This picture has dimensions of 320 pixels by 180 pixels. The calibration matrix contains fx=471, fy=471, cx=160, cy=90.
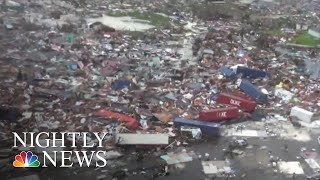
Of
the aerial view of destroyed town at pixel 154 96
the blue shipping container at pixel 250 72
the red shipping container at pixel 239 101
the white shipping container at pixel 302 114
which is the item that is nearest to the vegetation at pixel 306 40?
the aerial view of destroyed town at pixel 154 96

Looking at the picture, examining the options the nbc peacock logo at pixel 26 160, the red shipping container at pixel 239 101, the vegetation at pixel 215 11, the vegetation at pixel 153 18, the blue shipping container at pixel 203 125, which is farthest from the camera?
the vegetation at pixel 215 11

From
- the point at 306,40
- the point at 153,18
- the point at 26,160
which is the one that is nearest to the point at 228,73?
the point at 306,40

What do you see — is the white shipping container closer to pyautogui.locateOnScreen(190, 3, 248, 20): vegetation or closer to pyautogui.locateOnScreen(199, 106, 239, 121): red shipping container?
pyautogui.locateOnScreen(199, 106, 239, 121): red shipping container

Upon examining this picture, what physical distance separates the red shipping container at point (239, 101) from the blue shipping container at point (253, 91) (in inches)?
21.5

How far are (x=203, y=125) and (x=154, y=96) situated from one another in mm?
2539

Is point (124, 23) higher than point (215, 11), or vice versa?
point (215, 11)

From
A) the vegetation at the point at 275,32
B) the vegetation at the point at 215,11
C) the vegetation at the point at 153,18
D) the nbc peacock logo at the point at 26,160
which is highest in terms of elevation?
the vegetation at the point at 215,11

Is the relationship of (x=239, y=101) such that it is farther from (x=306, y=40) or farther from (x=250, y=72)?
(x=306, y=40)

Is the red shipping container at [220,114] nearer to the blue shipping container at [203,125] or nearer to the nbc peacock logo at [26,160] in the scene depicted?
the blue shipping container at [203,125]

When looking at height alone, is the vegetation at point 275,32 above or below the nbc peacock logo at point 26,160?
above

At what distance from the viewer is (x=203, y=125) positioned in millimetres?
12703

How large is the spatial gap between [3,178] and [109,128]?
3.19m

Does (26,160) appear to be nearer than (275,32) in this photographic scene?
Yes

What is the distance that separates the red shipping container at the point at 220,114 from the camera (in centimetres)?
1316
